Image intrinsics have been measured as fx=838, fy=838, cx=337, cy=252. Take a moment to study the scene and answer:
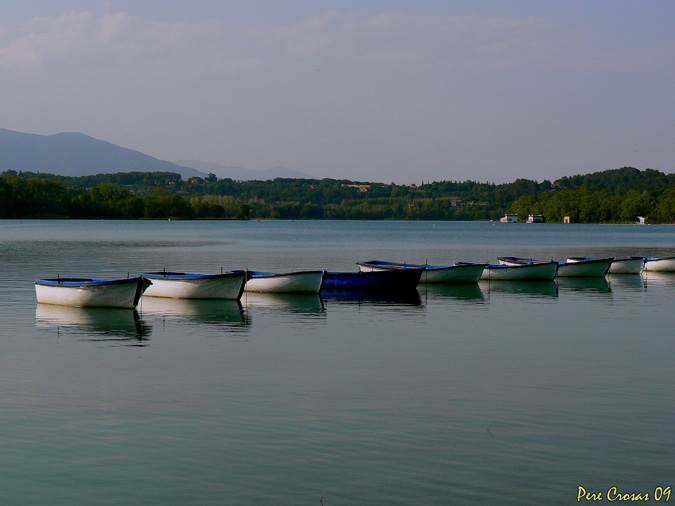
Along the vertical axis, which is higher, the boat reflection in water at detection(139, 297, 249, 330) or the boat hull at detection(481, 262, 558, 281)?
the boat hull at detection(481, 262, 558, 281)

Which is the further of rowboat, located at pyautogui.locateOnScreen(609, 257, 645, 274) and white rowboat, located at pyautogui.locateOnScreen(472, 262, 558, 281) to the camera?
rowboat, located at pyautogui.locateOnScreen(609, 257, 645, 274)

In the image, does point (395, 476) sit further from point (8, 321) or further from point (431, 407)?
point (8, 321)

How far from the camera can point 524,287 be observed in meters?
56.3

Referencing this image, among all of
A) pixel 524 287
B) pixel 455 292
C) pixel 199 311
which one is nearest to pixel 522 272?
pixel 524 287

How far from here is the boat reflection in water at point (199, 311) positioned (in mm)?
36250

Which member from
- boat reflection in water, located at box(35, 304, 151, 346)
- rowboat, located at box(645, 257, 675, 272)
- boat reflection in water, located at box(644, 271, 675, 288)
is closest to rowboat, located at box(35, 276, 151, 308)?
boat reflection in water, located at box(35, 304, 151, 346)

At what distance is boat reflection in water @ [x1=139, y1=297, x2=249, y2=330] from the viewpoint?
36.2 m

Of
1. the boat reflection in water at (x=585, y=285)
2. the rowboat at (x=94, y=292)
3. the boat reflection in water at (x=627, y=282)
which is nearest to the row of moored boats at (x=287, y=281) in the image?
the rowboat at (x=94, y=292)

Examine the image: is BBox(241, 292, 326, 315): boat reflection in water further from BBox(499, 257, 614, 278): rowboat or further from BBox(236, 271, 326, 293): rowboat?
BBox(499, 257, 614, 278): rowboat

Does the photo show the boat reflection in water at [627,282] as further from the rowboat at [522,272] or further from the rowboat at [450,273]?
the rowboat at [450,273]

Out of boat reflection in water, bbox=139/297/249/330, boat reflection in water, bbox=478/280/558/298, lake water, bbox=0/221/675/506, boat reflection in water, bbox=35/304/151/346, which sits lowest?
boat reflection in water, bbox=478/280/558/298

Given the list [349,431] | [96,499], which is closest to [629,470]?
[349,431]
